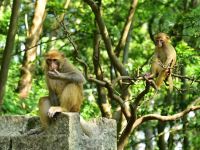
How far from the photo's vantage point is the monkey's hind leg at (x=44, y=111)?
781 centimetres

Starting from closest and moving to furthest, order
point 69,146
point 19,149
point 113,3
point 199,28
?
point 69,146, point 19,149, point 199,28, point 113,3

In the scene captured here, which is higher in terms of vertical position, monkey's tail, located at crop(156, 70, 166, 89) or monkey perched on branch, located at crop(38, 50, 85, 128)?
Answer: monkey's tail, located at crop(156, 70, 166, 89)

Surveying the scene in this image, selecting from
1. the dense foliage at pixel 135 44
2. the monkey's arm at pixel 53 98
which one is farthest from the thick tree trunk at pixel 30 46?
the monkey's arm at pixel 53 98

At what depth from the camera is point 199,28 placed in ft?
38.1

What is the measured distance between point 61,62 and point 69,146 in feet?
6.12

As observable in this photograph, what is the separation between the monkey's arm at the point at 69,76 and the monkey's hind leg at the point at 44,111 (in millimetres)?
385

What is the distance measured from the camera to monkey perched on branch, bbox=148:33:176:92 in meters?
10.7

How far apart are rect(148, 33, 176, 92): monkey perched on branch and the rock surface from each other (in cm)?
257

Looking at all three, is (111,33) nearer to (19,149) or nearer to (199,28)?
(199,28)

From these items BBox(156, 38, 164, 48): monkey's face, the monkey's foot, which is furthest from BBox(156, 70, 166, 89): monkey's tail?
the monkey's foot

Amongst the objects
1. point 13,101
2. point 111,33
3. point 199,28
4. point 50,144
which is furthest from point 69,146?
point 111,33

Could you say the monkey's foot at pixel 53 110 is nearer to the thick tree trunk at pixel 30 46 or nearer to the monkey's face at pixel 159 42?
the monkey's face at pixel 159 42

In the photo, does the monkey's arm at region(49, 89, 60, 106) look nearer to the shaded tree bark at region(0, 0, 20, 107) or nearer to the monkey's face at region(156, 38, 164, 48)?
the shaded tree bark at region(0, 0, 20, 107)

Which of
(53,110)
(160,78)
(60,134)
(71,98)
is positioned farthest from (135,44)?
(60,134)
